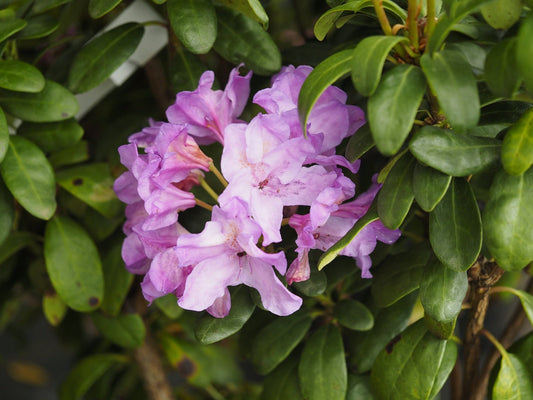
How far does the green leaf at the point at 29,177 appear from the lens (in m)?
0.92

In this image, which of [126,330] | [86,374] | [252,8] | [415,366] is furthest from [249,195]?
[86,374]

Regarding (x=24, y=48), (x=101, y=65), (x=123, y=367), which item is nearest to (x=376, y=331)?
(x=101, y=65)

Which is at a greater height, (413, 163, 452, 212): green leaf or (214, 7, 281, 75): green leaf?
(214, 7, 281, 75): green leaf

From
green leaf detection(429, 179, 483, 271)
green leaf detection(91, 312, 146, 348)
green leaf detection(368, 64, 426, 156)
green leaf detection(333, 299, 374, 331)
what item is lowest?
green leaf detection(91, 312, 146, 348)

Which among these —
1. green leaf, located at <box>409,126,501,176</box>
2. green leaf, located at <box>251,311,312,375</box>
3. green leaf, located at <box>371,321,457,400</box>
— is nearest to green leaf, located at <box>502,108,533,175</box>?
green leaf, located at <box>409,126,501,176</box>

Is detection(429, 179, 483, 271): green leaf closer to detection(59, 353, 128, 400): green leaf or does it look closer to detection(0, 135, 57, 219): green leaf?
detection(0, 135, 57, 219): green leaf

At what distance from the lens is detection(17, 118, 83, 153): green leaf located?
0.99m

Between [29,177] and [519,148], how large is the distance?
2.21 ft

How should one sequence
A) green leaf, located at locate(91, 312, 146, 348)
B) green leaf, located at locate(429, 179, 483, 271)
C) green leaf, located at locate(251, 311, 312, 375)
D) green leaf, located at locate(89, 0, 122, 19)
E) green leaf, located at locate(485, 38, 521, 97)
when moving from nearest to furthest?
1. green leaf, located at locate(485, 38, 521, 97)
2. green leaf, located at locate(429, 179, 483, 271)
3. green leaf, located at locate(89, 0, 122, 19)
4. green leaf, located at locate(251, 311, 312, 375)
5. green leaf, located at locate(91, 312, 146, 348)

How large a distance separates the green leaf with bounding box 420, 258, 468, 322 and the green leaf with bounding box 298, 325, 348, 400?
0.21 m

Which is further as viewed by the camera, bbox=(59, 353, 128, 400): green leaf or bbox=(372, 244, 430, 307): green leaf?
bbox=(59, 353, 128, 400): green leaf

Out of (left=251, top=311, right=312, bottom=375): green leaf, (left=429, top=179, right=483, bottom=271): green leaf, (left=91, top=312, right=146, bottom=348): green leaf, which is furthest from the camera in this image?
(left=91, top=312, right=146, bottom=348): green leaf

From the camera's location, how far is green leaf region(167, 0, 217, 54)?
0.86 metres

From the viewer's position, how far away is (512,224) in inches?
26.8
